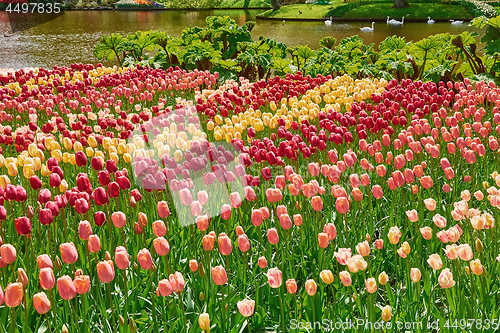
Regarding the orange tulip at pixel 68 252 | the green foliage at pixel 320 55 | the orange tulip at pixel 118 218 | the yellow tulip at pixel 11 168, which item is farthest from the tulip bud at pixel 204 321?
the green foliage at pixel 320 55

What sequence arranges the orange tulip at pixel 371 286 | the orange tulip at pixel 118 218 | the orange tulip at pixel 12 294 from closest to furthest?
1. the orange tulip at pixel 12 294
2. the orange tulip at pixel 371 286
3. the orange tulip at pixel 118 218

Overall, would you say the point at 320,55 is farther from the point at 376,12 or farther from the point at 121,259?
the point at 376,12

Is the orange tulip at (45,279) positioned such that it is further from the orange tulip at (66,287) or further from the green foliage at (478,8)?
the green foliage at (478,8)

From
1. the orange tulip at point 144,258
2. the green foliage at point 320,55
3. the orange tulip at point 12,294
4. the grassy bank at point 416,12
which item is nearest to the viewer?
the orange tulip at point 12,294

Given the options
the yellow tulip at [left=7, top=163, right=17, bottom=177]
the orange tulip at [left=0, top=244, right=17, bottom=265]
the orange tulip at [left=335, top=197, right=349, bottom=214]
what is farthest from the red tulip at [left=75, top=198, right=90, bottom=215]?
the orange tulip at [left=335, top=197, right=349, bottom=214]

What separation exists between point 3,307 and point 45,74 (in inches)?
314

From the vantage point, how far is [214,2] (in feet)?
170

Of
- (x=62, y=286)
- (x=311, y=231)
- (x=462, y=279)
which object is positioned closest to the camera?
→ (x=62, y=286)

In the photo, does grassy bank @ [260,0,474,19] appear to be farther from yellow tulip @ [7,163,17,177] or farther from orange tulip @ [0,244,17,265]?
orange tulip @ [0,244,17,265]

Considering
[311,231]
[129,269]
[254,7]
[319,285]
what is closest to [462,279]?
[319,285]

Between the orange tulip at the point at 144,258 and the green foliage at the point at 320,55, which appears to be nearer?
the orange tulip at the point at 144,258

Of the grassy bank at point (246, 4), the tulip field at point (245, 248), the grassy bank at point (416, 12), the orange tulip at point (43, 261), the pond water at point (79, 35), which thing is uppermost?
the grassy bank at point (246, 4)

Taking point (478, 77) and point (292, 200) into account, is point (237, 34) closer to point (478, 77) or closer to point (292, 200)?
point (478, 77)

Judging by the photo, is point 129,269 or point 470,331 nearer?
point 470,331
